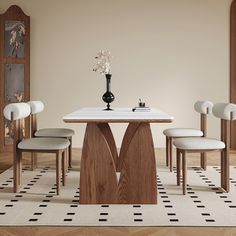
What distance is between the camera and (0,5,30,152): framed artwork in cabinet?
636cm

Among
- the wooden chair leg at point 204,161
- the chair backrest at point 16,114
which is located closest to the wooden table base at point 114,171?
the chair backrest at point 16,114

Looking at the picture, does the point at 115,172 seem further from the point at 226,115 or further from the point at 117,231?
the point at 226,115

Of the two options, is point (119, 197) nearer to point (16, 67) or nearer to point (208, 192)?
point (208, 192)

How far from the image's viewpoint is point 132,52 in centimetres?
661

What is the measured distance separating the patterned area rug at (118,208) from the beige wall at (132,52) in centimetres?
237

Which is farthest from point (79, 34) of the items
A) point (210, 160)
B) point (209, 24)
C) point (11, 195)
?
point (11, 195)

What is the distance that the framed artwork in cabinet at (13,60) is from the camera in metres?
6.36

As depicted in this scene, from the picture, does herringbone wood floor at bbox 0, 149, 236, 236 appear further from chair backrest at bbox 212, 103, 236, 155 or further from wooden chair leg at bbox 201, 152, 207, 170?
wooden chair leg at bbox 201, 152, 207, 170

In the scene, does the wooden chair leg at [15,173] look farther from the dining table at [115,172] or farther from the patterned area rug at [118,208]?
the dining table at [115,172]

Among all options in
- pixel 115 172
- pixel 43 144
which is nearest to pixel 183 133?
pixel 115 172

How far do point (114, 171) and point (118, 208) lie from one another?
0.29m

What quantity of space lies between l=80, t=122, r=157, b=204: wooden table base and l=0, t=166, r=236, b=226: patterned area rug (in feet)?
0.30

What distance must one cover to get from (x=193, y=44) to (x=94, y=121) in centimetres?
364

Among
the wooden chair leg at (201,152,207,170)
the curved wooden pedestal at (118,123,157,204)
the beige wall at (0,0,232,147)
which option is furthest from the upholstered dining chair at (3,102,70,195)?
the beige wall at (0,0,232,147)
